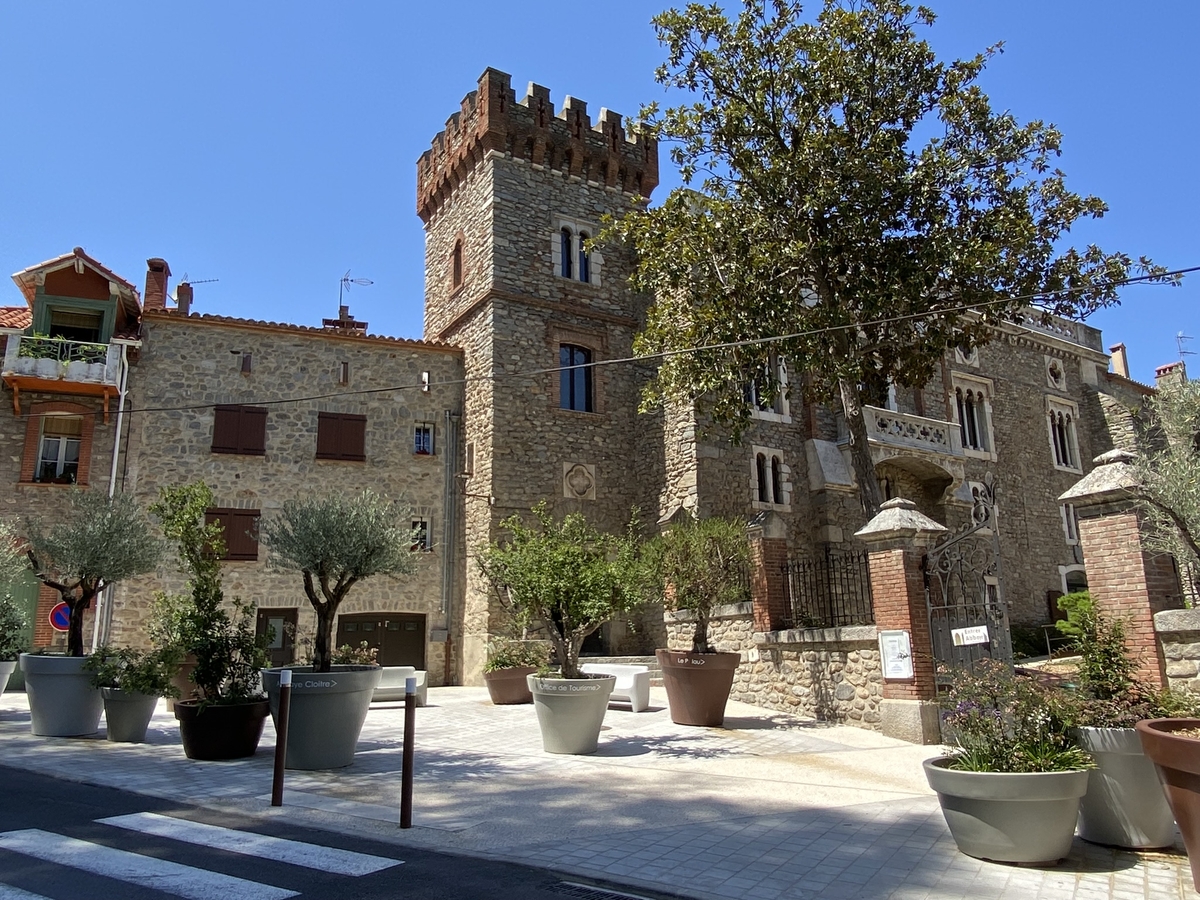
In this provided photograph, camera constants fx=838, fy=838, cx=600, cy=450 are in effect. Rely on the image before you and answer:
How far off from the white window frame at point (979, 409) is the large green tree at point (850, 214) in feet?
41.4

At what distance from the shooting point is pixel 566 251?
20.9 meters

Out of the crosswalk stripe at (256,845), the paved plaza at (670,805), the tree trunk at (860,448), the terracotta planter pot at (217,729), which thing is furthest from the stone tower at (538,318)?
the crosswalk stripe at (256,845)

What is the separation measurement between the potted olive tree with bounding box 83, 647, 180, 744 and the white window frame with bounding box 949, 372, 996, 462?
21.7 meters

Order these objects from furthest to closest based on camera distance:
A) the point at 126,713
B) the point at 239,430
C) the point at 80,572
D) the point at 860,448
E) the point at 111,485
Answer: the point at 239,430
the point at 111,485
the point at 860,448
the point at 80,572
the point at 126,713

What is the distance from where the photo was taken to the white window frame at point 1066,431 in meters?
26.9

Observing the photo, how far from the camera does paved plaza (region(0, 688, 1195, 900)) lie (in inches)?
191

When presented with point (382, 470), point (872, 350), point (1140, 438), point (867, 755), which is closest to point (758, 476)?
point (872, 350)

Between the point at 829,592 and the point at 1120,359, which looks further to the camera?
the point at 1120,359

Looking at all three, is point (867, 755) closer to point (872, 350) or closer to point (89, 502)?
point (872, 350)

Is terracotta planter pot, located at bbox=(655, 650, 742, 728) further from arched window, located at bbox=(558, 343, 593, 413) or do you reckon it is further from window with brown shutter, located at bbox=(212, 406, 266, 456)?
window with brown shutter, located at bbox=(212, 406, 266, 456)

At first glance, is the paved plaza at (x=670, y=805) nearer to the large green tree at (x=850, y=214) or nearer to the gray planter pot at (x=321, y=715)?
the gray planter pot at (x=321, y=715)

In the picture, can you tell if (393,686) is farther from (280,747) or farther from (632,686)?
(280,747)

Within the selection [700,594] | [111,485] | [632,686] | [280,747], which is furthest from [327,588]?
[111,485]

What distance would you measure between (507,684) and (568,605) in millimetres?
A: 5109
